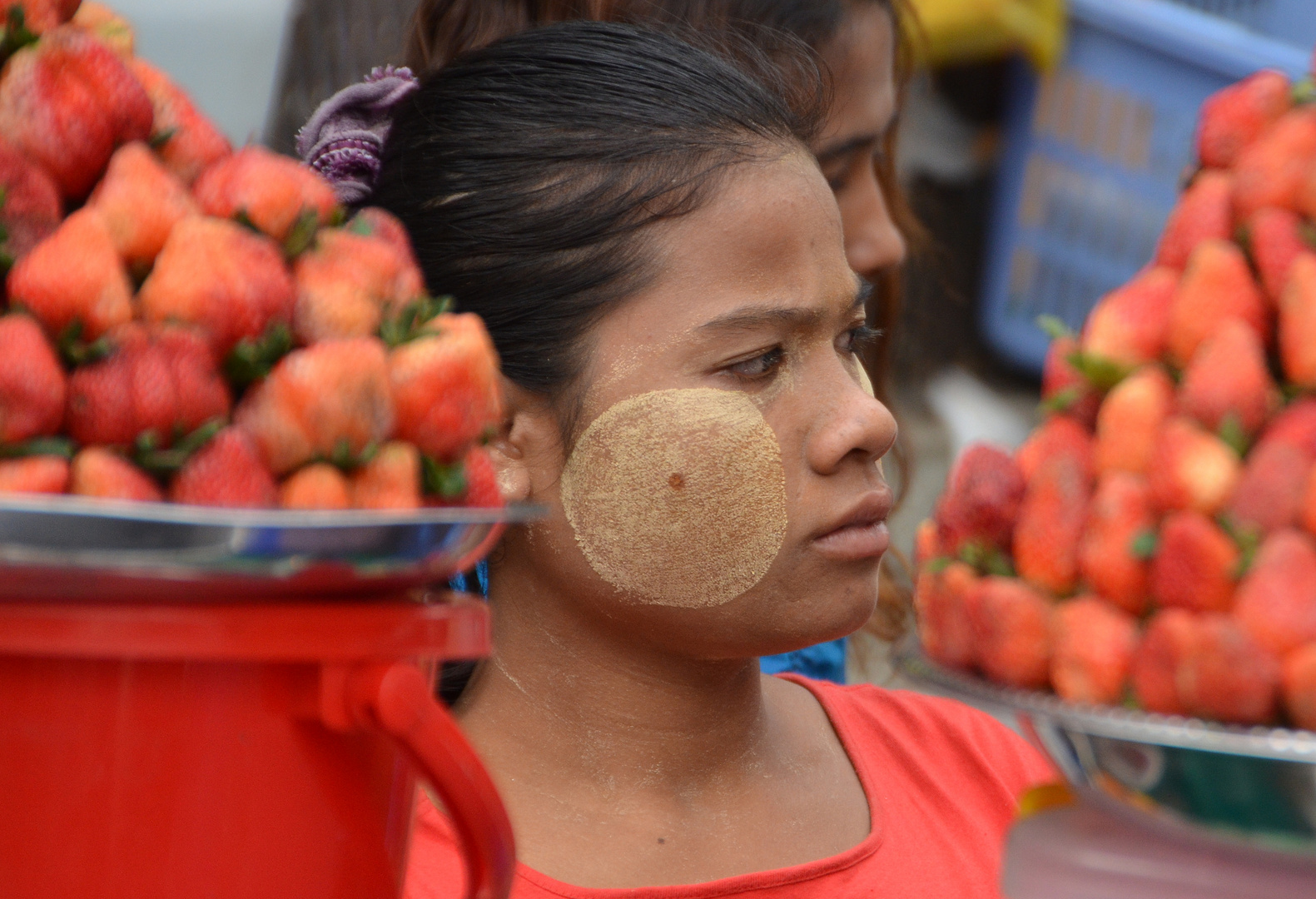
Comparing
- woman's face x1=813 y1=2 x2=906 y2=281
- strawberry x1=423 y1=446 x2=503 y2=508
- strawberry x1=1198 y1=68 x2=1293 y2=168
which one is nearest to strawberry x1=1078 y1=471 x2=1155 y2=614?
strawberry x1=1198 y1=68 x2=1293 y2=168

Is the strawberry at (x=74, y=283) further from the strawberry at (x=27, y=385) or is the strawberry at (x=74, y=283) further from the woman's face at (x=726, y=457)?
the woman's face at (x=726, y=457)

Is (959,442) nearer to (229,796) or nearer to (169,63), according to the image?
(169,63)

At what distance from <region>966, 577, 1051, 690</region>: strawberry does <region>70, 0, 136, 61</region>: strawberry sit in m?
0.65

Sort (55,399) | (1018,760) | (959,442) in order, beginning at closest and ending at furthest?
1. (55,399)
2. (1018,760)
3. (959,442)

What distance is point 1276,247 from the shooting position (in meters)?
0.79

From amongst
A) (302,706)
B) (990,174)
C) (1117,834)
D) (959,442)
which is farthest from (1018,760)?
(990,174)

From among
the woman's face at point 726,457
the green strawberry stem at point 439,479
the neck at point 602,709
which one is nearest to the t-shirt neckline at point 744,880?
the neck at point 602,709

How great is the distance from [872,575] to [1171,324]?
49cm

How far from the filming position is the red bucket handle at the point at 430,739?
76 centimetres

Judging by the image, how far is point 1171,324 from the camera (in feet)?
2.69

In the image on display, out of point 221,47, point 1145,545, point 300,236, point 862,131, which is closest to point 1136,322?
point 1145,545

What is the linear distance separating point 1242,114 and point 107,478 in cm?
70

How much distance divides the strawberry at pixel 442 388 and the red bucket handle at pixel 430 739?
0.44 feet

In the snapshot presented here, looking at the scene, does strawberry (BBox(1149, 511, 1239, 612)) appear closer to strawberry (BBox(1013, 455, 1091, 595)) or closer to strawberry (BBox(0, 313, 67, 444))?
strawberry (BBox(1013, 455, 1091, 595))
